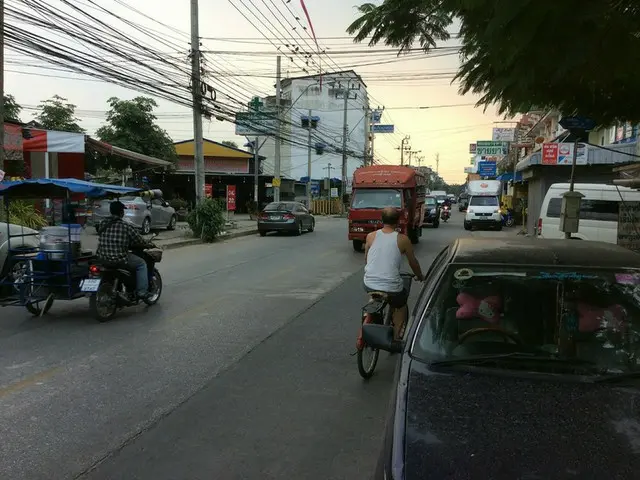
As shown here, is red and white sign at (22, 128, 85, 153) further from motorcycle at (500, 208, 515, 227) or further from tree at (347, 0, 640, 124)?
motorcycle at (500, 208, 515, 227)

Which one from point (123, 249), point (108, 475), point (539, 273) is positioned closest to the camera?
point (539, 273)

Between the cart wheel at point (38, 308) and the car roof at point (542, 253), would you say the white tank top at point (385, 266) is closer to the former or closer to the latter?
the car roof at point (542, 253)

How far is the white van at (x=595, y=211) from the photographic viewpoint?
13828 millimetres

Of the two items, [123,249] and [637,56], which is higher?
[637,56]

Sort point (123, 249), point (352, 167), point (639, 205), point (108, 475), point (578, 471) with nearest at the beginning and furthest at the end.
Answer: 1. point (578, 471)
2. point (108, 475)
3. point (123, 249)
4. point (639, 205)
5. point (352, 167)

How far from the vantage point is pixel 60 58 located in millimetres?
12906

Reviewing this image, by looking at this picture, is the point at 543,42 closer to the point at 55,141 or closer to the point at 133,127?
the point at 55,141

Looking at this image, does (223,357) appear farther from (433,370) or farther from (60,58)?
(60,58)

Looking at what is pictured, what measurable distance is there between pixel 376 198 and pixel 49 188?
11536mm

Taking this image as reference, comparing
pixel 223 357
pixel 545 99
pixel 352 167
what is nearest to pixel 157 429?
pixel 223 357

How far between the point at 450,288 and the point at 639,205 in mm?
11118

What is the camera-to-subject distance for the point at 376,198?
1794cm

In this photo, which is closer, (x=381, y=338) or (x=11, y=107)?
(x=381, y=338)

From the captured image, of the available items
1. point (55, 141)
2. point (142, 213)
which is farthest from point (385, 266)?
point (142, 213)
